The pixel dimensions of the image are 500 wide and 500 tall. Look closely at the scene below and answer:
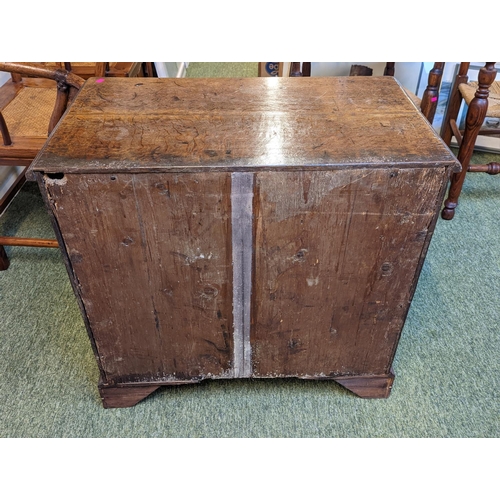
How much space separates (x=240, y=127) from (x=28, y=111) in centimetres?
100

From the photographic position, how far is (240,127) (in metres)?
1.07

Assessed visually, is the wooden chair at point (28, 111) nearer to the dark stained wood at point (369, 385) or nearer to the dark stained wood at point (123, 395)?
the dark stained wood at point (123, 395)

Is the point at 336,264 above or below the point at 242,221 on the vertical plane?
below

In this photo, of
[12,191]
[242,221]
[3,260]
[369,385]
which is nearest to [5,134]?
[3,260]

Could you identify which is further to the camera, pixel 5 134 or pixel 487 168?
pixel 487 168

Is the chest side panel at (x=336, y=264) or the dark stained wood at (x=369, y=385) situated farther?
the dark stained wood at (x=369, y=385)

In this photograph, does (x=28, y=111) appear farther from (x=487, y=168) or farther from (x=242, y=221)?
(x=487, y=168)

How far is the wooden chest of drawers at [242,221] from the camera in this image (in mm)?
954

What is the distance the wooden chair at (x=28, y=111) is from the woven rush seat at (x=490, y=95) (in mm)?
1443

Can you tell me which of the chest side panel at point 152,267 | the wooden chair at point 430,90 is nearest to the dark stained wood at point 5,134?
the chest side panel at point 152,267

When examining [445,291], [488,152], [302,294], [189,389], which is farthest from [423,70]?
[189,389]

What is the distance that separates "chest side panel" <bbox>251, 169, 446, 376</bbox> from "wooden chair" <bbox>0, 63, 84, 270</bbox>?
778 millimetres

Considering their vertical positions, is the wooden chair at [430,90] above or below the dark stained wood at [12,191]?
above

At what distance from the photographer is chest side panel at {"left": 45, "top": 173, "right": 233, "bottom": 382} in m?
0.96
